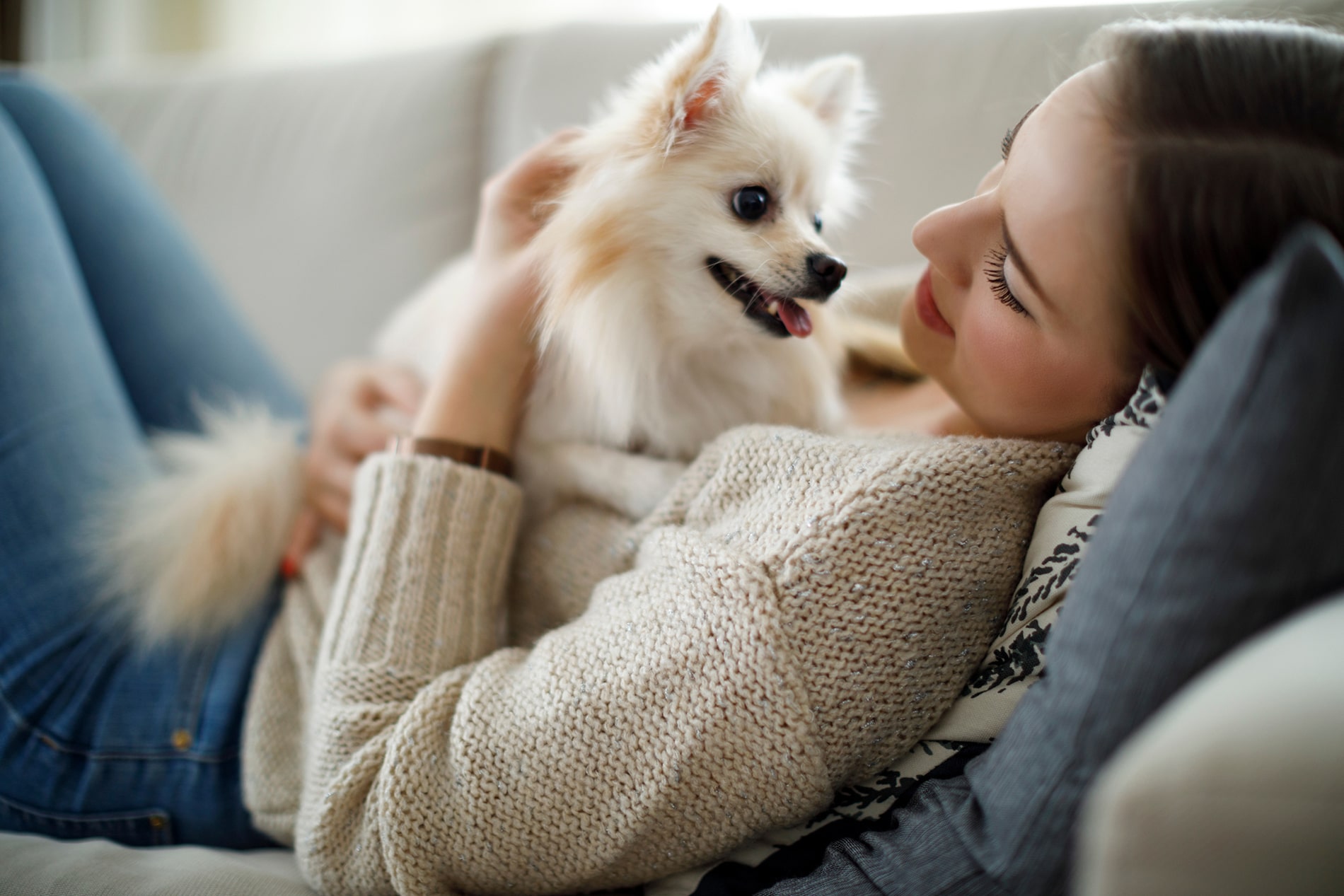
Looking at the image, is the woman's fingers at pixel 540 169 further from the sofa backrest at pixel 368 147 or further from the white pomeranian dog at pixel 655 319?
the sofa backrest at pixel 368 147

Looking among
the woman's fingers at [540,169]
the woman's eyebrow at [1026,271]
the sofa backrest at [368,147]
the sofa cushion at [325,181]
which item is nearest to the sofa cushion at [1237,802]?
the woman's eyebrow at [1026,271]

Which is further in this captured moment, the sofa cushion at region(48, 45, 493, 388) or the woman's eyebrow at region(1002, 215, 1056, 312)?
the sofa cushion at region(48, 45, 493, 388)

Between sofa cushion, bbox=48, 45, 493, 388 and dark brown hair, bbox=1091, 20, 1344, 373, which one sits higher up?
dark brown hair, bbox=1091, 20, 1344, 373

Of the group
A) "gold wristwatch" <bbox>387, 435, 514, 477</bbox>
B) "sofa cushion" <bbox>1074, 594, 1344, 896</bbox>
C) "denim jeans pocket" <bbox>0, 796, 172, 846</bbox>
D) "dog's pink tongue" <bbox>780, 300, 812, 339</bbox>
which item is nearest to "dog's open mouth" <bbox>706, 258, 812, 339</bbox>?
"dog's pink tongue" <bbox>780, 300, 812, 339</bbox>

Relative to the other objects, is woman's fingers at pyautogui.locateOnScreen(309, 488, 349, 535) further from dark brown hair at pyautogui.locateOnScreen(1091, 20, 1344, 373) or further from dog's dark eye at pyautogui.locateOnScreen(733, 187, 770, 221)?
dark brown hair at pyautogui.locateOnScreen(1091, 20, 1344, 373)

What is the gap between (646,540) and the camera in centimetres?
80

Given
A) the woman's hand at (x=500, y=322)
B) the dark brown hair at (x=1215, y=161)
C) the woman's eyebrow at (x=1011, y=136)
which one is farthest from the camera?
the woman's hand at (x=500, y=322)

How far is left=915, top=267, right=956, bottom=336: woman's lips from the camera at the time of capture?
88 centimetres

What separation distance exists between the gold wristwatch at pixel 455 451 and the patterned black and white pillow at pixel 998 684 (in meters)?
0.49

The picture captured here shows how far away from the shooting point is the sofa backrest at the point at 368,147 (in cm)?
130

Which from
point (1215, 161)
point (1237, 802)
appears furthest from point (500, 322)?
point (1237, 802)

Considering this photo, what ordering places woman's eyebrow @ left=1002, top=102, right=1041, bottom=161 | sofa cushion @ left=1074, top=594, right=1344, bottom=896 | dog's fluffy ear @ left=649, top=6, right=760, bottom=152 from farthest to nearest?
dog's fluffy ear @ left=649, top=6, right=760, bottom=152, woman's eyebrow @ left=1002, top=102, right=1041, bottom=161, sofa cushion @ left=1074, top=594, right=1344, bottom=896

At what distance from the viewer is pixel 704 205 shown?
0.93 m

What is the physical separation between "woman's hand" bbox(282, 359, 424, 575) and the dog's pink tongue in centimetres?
56
